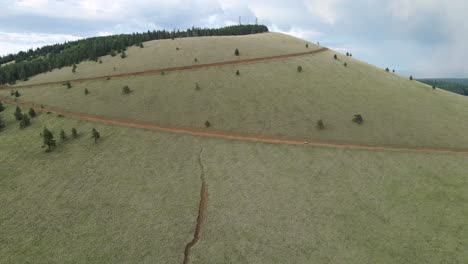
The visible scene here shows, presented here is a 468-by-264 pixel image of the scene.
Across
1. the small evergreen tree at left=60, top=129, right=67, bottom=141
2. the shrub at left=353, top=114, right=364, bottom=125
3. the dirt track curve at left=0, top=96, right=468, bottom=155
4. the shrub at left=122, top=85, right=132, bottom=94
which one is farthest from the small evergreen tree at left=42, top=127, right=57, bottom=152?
the shrub at left=353, top=114, right=364, bottom=125

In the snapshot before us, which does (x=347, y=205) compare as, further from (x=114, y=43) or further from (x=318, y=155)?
(x=114, y=43)

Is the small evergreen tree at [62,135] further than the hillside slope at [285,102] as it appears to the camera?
No

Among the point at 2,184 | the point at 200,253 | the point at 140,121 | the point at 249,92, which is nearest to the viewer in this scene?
the point at 200,253

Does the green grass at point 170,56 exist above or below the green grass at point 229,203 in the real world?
above

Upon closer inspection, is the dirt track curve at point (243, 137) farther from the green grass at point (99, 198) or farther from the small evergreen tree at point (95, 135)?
the small evergreen tree at point (95, 135)

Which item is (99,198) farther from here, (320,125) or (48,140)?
(320,125)

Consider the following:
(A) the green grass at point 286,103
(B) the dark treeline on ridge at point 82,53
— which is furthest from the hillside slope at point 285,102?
(B) the dark treeline on ridge at point 82,53

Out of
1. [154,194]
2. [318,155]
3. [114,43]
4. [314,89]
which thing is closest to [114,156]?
[154,194]
